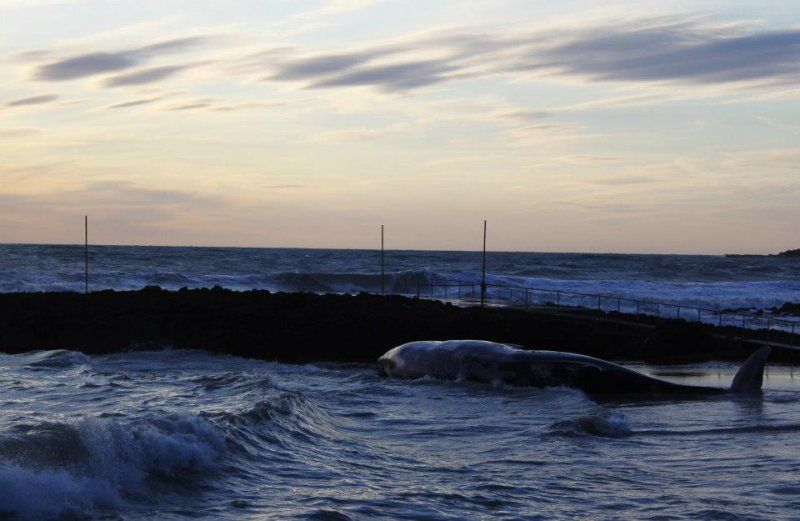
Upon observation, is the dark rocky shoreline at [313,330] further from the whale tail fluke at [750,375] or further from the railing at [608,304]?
the whale tail fluke at [750,375]


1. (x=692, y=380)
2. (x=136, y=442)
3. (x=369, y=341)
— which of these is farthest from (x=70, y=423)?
(x=369, y=341)

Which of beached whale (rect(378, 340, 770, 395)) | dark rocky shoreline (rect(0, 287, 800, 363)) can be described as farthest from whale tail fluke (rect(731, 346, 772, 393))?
dark rocky shoreline (rect(0, 287, 800, 363))

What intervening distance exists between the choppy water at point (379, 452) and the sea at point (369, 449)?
3 cm

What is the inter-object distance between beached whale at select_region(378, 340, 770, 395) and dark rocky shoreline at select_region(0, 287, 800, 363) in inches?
211

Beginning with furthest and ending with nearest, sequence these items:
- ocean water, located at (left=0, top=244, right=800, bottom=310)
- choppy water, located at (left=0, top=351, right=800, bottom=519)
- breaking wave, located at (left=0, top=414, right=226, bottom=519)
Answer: ocean water, located at (left=0, top=244, right=800, bottom=310) → choppy water, located at (left=0, top=351, right=800, bottom=519) → breaking wave, located at (left=0, top=414, right=226, bottom=519)

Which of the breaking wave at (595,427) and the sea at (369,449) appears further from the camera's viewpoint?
the breaking wave at (595,427)

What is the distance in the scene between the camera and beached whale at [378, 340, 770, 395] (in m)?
16.2

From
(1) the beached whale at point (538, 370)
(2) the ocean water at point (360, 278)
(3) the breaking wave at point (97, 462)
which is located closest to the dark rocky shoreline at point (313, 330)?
(1) the beached whale at point (538, 370)

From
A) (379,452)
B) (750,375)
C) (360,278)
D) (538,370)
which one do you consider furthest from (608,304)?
(379,452)

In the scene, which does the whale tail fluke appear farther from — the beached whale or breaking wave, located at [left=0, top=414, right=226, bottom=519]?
breaking wave, located at [left=0, top=414, right=226, bottom=519]

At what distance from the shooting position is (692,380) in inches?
765

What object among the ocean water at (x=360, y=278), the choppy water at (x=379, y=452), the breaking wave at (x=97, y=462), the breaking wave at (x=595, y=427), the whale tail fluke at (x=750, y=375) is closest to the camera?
the breaking wave at (x=97, y=462)

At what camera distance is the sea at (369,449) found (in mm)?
8352

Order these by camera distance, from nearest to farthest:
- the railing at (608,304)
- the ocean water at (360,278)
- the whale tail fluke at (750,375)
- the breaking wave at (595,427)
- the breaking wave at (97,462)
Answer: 1. the breaking wave at (97,462)
2. the breaking wave at (595,427)
3. the whale tail fluke at (750,375)
4. the railing at (608,304)
5. the ocean water at (360,278)
